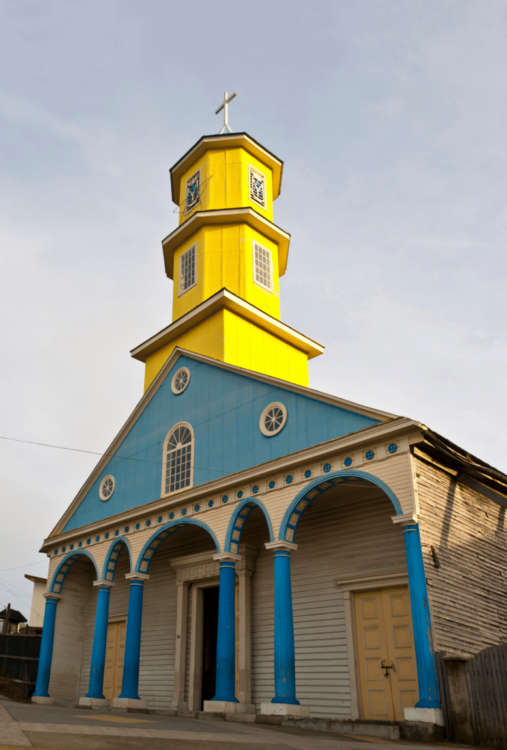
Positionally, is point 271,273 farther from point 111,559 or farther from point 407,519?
point 407,519

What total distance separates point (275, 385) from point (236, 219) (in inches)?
397

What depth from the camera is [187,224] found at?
79.3ft

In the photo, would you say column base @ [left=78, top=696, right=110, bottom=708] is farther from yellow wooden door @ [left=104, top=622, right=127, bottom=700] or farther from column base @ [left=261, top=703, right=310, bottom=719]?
column base @ [left=261, top=703, right=310, bottom=719]

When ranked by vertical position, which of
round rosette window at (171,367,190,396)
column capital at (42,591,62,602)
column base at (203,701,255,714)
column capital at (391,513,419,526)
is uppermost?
round rosette window at (171,367,190,396)

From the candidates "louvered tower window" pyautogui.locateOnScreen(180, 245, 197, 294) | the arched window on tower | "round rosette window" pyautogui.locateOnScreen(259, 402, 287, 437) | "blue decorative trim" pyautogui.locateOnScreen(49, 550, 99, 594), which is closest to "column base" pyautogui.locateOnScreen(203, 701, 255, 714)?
the arched window on tower

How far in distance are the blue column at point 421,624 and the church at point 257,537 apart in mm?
25

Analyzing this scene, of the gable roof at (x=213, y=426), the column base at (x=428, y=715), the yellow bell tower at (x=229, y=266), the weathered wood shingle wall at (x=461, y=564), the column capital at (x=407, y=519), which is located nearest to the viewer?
the column base at (x=428, y=715)

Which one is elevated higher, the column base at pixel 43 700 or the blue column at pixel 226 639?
the blue column at pixel 226 639

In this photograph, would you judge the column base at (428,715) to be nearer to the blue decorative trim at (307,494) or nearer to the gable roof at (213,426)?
the blue decorative trim at (307,494)

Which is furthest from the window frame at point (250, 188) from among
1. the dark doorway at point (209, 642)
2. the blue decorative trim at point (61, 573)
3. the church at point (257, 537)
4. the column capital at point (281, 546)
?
the column capital at point (281, 546)

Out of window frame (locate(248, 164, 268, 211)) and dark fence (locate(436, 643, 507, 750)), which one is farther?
window frame (locate(248, 164, 268, 211))

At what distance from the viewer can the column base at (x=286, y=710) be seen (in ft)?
40.8

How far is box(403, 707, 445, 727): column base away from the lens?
10344mm

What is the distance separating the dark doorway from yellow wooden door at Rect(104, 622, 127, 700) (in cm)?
323
